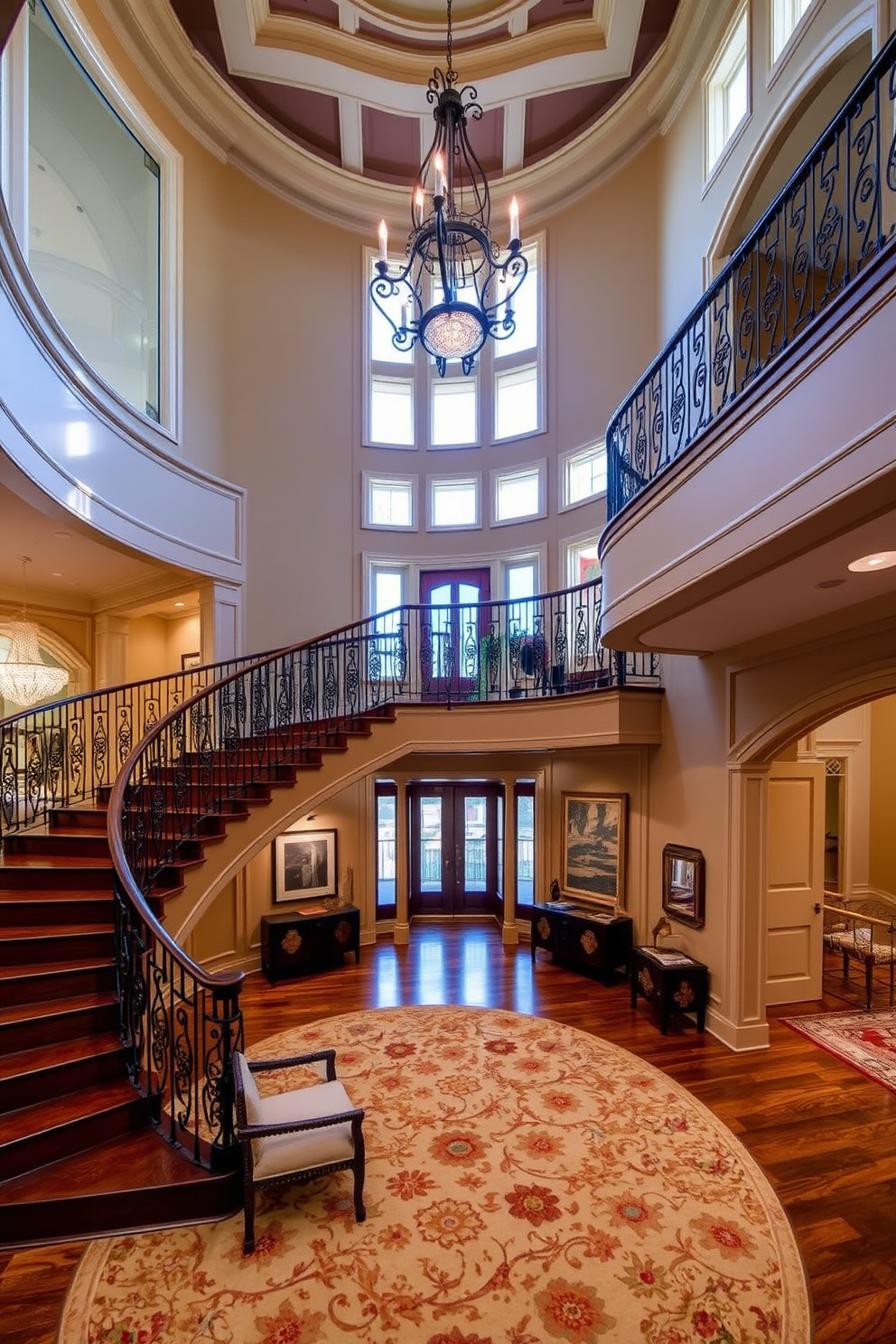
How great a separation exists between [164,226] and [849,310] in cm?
786

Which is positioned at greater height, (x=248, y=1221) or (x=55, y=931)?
(x=55, y=931)

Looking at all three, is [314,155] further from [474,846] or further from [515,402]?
[474,846]

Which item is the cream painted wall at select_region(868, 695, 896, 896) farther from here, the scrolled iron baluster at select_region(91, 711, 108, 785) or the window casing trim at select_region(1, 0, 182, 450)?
the window casing trim at select_region(1, 0, 182, 450)

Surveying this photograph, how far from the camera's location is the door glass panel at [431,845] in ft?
31.1

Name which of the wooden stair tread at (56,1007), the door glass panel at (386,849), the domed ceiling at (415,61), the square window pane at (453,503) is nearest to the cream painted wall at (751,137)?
the domed ceiling at (415,61)

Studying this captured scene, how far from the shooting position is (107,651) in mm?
8453

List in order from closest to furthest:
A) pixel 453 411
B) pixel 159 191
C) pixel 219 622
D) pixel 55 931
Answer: pixel 55 931 < pixel 159 191 < pixel 219 622 < pixel 453 411

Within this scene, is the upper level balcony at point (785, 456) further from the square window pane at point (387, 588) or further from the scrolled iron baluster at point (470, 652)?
the square window pane at point (387, 588)

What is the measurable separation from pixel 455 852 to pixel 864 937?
203 inches

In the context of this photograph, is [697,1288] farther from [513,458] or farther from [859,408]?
[513,458]

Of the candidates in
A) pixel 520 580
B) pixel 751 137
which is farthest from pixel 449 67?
pixel 520 580

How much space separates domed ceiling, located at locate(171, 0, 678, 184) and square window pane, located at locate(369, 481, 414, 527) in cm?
435

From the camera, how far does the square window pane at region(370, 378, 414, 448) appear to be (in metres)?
9.30

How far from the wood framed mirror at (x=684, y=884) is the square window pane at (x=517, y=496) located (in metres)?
4.89
